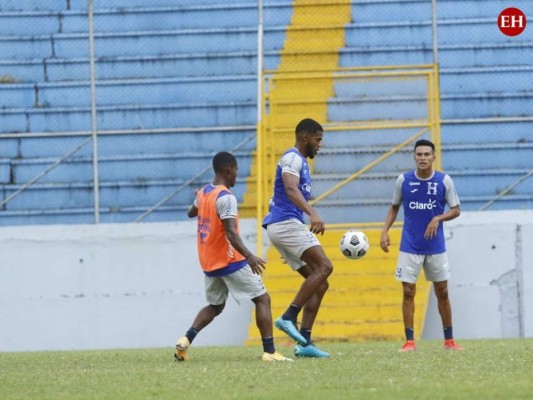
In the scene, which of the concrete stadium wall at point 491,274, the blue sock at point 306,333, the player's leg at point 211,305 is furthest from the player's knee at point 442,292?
the concrete stadium wall at point 491,274

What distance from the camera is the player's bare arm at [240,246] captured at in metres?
10.5

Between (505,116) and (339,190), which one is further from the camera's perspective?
(505,116)

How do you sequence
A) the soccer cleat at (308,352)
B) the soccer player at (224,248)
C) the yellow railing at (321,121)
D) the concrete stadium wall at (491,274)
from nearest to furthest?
the soccer player at (224,248) < the soccer cleat at (308,352) < the concrete stadium wall at (491,274) < the yellow railing at (321,121)

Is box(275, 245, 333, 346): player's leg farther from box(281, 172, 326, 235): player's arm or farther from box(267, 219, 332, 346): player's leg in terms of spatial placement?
box(281, 172, 326, 235): player's arm

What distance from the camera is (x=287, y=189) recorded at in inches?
442

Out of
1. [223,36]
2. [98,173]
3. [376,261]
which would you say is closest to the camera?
[376,261]

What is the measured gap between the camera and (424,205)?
12.4m

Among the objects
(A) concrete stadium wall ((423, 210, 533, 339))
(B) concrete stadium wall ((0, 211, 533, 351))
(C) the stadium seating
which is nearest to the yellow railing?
(C) the stadium seating

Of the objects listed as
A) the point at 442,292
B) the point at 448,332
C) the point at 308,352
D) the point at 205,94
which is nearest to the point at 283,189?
the point at 308,352

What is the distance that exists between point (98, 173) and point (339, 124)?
340cm

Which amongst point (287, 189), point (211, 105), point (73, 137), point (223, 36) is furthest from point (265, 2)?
point (287, 189)

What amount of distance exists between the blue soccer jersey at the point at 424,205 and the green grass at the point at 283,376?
97 cm

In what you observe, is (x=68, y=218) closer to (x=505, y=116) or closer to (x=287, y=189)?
(x=505, y=116)

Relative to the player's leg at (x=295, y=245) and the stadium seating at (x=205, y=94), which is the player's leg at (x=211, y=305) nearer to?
the player's leg at (x=295, y=245)
